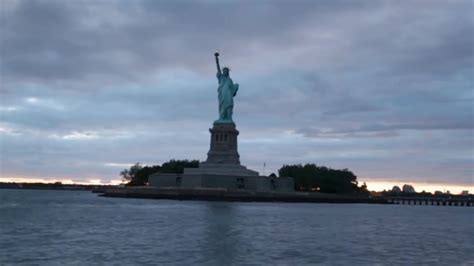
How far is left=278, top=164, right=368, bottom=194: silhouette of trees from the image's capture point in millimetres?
97500

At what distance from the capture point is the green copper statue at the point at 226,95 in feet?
254

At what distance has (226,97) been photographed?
254 ft

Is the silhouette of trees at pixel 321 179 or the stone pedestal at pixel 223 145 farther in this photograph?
the silhouette of trees at pixel 321 179

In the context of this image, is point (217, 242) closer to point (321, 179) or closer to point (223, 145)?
point (223, 145)

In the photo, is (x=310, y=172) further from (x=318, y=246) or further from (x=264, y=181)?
(x=318, y=246)

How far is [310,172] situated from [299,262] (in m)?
75.6

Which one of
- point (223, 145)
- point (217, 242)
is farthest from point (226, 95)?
point (217, 242)

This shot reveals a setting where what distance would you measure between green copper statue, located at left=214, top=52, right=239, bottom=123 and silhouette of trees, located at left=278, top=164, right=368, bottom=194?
23.4 m

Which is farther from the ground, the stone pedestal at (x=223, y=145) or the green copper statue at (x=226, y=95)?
the green copper statue at (x=226, y=95)

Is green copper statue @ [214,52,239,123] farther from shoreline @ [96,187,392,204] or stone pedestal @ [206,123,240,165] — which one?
shoreline @ [96,187,392,204]

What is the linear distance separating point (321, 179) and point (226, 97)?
2514 cm

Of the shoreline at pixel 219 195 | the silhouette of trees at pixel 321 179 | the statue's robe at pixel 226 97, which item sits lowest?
the shoreline at pixel 219 195

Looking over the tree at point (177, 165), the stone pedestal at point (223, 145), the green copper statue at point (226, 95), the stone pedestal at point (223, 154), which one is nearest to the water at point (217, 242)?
the stone pedestal at point (223, 154)

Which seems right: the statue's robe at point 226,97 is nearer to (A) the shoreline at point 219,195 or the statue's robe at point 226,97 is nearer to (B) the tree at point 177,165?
(A) the shoreline at point 219,195
